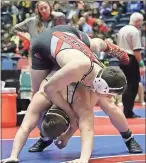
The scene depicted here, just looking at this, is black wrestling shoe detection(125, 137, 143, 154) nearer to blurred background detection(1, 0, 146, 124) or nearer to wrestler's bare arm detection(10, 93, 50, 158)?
wrestler's bare arm detection(10, 93, 50, 158)

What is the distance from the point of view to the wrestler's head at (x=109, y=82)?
10.0 feet

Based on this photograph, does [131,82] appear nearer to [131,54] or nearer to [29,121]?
[131,54]

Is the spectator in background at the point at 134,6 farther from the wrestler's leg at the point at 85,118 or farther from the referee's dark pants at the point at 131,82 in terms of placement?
the wrestler's leg at the point at 85,118

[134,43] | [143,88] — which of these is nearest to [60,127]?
[134,43]

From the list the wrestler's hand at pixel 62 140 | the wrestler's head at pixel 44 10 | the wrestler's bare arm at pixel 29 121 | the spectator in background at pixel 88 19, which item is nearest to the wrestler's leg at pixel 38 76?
the wrestler's bare arm at pixel 29 121

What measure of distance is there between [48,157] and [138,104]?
487 cm

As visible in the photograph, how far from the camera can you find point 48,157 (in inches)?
141

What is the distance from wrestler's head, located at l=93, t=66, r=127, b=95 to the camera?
3.06 m

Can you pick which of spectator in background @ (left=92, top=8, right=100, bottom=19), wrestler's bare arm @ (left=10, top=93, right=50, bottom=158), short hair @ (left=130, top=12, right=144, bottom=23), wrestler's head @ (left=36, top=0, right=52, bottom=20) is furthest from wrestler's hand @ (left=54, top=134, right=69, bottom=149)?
spectator in background @ (left=92, top=8, right=100, bottom=19)

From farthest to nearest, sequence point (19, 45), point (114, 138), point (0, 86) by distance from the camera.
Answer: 1. point (19, 45)
2. point (0, 86)
3. point (114, 138)

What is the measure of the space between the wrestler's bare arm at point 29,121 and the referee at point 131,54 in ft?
9.43

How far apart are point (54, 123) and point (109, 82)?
47 cm

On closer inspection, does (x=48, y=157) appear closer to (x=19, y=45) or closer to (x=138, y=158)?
(x=138, y=158)

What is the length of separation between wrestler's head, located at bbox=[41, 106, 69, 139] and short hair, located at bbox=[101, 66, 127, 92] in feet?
1.39
